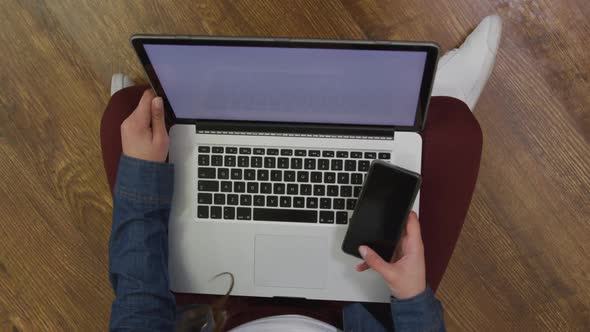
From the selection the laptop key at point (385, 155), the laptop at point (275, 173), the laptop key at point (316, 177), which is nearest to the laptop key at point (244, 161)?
the laptop at point (275, 173)

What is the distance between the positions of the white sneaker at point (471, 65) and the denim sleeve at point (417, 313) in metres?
0.42

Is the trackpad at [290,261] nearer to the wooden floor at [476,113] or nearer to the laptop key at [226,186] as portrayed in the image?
the laptop key at [226,186]

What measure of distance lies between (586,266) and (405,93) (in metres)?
0.75

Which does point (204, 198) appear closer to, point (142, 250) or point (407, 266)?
point (142, 250)

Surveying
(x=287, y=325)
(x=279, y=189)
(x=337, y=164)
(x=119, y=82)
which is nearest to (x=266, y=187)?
(x=279, y=189)

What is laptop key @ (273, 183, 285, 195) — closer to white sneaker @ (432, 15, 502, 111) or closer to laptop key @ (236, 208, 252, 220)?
laptop key @ (236, 208, 252, 220)

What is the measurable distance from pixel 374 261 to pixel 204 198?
0.29 m

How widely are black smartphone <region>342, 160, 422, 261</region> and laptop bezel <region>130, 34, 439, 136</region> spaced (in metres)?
0.08

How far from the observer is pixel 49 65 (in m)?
1.04

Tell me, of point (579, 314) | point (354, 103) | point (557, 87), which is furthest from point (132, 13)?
point (579, 314)

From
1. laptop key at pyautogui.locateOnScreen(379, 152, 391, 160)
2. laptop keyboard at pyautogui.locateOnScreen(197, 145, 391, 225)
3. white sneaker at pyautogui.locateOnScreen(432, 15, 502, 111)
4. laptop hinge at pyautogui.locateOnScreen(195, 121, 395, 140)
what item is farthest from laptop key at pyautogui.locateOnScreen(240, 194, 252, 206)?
white sneaker at pyautogui.locateOnScreen(432, 15, 502, 111)

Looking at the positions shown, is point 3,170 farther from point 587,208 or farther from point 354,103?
point 587,208

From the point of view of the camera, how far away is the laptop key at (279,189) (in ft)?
2.35

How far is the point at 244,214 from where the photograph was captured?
2.38 feet
